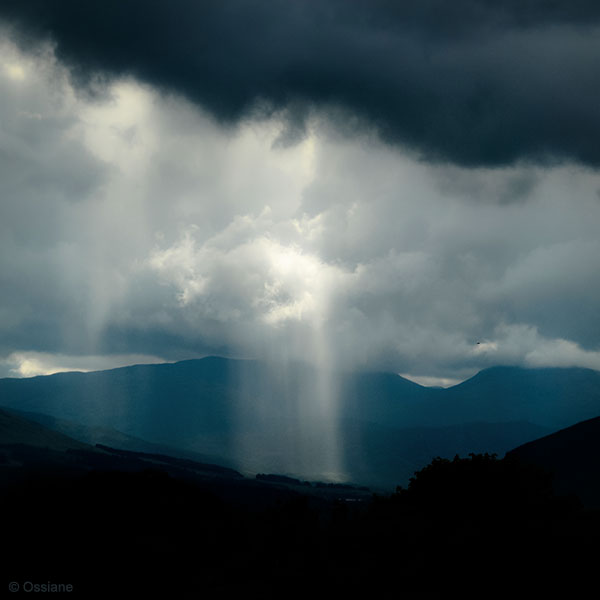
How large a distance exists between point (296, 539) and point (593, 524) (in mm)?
36869

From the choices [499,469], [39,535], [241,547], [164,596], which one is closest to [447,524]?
[241,547]

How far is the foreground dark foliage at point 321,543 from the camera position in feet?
186

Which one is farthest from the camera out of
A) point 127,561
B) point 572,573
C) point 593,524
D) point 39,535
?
point 39,535

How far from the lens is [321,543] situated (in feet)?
263

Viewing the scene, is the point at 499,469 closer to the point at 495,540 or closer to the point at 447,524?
the point at 447,524

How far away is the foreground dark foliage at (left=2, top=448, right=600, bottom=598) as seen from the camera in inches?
2233

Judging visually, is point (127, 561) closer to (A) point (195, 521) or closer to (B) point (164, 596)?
(B) point (164, 596)

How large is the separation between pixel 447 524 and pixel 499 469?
149 ft

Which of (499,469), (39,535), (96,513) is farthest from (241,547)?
(499,469)

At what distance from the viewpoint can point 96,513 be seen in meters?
113

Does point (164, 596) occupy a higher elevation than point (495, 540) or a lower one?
lower

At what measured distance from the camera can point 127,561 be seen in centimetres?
7350

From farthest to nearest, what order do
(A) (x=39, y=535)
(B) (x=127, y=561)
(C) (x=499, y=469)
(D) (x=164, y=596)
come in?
(C) (x=499, y=469) < (A) (x=39, y=535) < (B) (x=127, y=561) < (D) (x=164, y=596)

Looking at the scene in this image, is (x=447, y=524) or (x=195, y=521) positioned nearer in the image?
(x=447, y=524)
